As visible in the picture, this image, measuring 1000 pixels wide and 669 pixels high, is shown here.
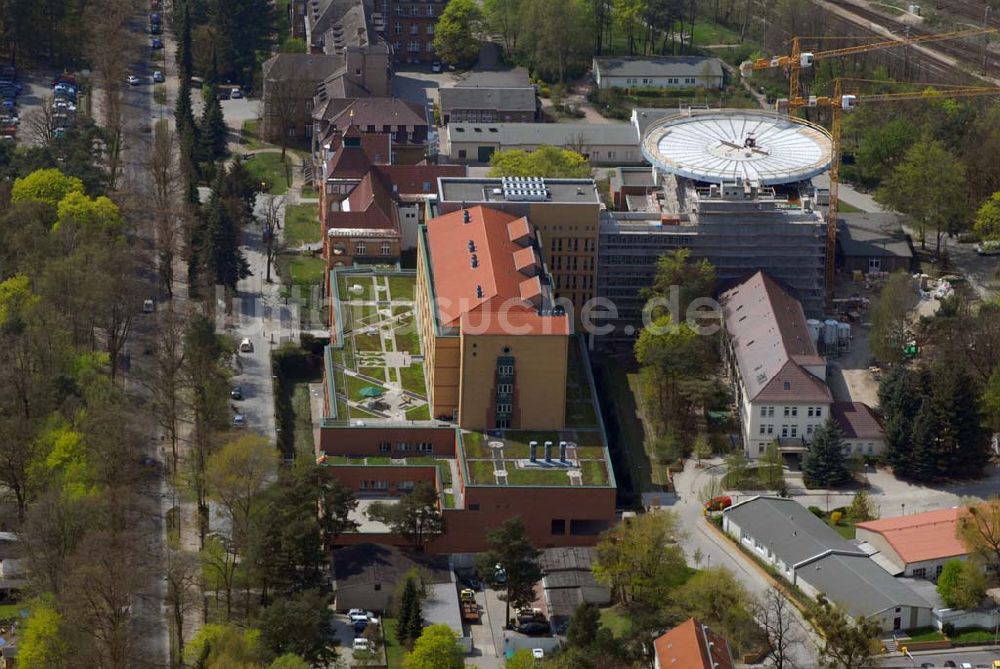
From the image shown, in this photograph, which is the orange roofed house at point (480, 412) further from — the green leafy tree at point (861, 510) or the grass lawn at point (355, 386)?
the green leafy tree at point (861, 510)

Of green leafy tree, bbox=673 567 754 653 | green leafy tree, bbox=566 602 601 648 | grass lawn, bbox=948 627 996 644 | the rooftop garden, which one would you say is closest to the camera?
green leafy tree, bbox=566 602 601 648

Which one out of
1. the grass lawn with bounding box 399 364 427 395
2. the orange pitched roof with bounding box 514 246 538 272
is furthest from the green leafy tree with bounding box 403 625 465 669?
the orange pitched roof with bounding box 514 246 538 272

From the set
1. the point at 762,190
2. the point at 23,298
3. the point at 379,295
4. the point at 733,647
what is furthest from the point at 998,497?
the point at 23,298

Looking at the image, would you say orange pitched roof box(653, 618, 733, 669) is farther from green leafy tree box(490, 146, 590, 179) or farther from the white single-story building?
green leafy tree box(490, 146, 590, 179)

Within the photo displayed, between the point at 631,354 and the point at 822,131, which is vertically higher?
the point at 822,131

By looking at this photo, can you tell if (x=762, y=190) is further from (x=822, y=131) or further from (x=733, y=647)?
(x=733, y=647)

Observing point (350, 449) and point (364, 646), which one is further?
point (350, 449)

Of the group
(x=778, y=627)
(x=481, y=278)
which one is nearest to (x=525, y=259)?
(x=481, y=278)
